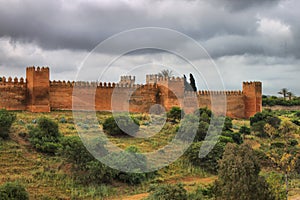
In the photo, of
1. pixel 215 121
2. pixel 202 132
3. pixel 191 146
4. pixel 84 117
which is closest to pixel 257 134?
pixel 215 121

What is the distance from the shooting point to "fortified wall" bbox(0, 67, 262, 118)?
27.7 meters

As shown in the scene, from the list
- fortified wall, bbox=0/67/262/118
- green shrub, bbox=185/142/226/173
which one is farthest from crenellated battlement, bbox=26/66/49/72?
green shrub, bbox=185/142/226/173

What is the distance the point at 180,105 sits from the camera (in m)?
31.5

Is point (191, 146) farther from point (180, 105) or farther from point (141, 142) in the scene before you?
point (180, 105)

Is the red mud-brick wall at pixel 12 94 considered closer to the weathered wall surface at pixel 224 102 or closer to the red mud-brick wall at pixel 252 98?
the weathered wall surface at pixel 224 102

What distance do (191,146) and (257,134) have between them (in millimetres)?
7888

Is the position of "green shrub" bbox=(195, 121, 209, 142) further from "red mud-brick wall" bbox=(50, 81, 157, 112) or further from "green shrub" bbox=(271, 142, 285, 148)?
"red mud-brick wall" bbox=(50, 81, 157, 112)

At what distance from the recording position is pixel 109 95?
3044 cm

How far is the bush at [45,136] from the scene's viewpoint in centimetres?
2088

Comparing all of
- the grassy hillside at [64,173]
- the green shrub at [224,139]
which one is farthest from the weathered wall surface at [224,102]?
the grassy hillside at [64,173]

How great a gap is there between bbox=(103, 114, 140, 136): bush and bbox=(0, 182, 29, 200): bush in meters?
10.4

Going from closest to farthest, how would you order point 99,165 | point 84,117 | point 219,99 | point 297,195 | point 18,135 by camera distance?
point 297,195 < point 99,165 < point 18,135 < point 84,117 < point 219,99

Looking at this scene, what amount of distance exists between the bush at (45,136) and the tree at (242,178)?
10.5 meters

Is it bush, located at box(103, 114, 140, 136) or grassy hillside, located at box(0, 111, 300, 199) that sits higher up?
bush, located at box(103, 114, 140, 136)
